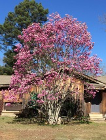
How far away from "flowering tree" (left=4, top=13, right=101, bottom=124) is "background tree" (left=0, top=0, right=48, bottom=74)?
20901 millimetres

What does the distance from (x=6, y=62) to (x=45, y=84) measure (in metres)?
22.3

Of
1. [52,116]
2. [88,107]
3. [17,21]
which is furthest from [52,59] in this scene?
[17,21]

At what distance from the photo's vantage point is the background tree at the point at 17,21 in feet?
117

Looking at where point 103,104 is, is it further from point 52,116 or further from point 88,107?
point 52,116

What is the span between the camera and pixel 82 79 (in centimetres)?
1956

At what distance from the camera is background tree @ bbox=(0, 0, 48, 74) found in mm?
35562

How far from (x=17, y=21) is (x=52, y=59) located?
23929 millimetres

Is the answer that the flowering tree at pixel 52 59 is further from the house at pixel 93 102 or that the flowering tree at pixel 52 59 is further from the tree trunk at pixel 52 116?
the house at pixel 93 102

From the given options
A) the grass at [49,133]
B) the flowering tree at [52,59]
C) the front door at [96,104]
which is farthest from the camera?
the front door at [96,104]

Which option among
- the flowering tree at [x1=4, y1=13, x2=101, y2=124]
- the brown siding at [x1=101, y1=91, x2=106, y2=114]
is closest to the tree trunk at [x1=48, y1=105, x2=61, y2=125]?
the flowering tree at [x1=4, y1=13, x2=101, y2=124]

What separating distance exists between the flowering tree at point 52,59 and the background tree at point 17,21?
20.9 meters

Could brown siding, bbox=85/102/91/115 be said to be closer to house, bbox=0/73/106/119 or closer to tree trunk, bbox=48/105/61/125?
house, bbox=0/73/106/119

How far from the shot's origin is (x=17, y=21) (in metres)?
35.9

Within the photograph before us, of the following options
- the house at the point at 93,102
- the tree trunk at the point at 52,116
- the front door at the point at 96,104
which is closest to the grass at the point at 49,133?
the tree trunk at the point at 52,116
